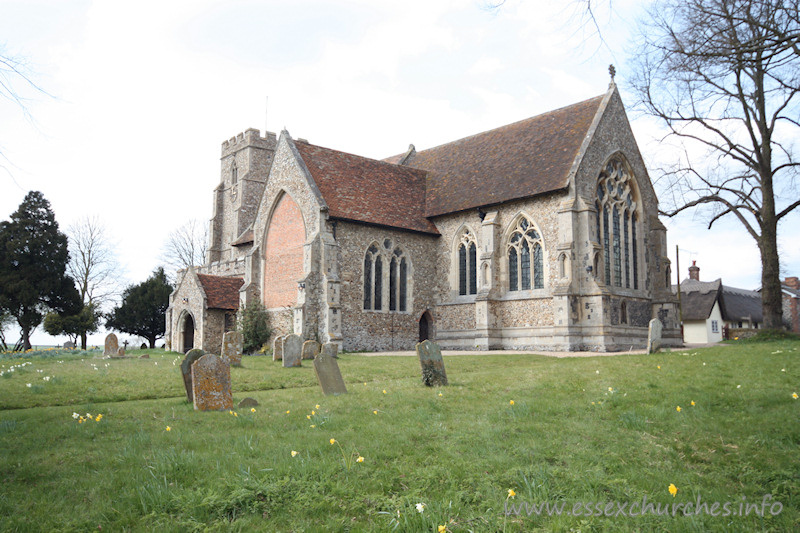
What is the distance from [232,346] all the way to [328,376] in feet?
21.4

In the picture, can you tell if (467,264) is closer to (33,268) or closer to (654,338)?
(654,338)

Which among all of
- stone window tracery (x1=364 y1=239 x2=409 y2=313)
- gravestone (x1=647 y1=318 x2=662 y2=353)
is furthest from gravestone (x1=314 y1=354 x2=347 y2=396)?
stone window tracery (x1=364 y1=239 x2=409 y2=313)

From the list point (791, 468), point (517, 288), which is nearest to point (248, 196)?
point (517, 288)

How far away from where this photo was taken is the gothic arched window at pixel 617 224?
76.0 ft

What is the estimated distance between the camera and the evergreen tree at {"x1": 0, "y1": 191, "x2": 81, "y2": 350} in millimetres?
35281

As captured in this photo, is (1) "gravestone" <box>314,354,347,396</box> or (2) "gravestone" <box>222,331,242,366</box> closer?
(1) "gravestone" <box>314,354,347,396</box>

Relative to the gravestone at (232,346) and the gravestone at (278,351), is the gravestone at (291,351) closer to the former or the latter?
the gravestone at (232,346)

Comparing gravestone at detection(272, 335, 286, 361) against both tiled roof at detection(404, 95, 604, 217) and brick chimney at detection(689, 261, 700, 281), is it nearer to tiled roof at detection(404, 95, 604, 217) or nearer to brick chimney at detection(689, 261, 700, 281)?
tiled roof at detection(404, 95, 604, 217)


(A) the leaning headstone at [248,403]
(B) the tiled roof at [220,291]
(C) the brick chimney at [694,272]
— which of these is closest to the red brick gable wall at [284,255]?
(B) the tiled roof at [220,291]

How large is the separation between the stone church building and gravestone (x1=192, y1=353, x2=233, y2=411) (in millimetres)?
12900

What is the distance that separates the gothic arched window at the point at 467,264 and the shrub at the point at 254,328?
8916 mm

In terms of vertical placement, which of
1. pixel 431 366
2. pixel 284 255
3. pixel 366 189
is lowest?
pixel 431 366

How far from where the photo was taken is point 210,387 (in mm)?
8875

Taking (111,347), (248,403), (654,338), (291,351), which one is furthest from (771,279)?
(111,347)
